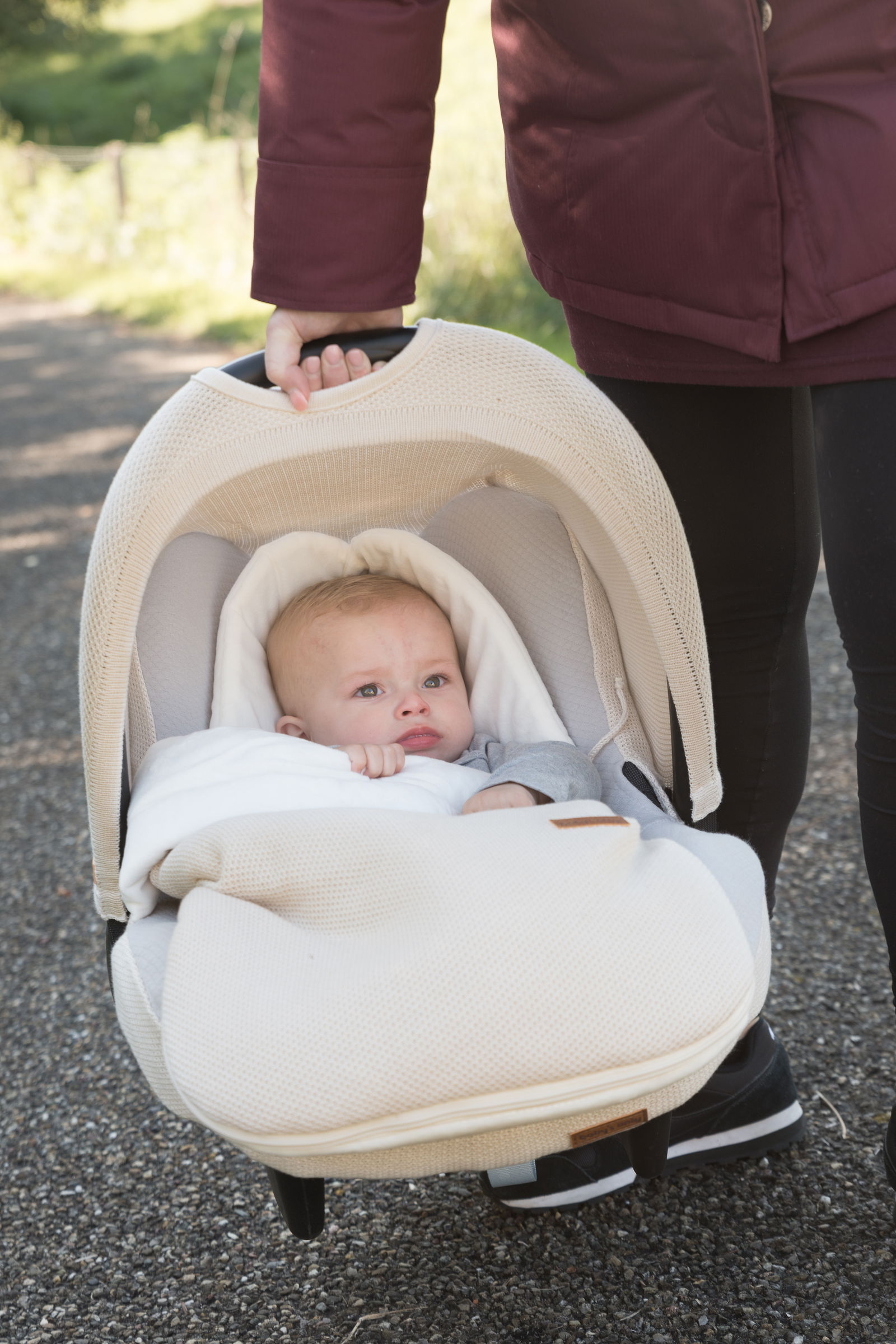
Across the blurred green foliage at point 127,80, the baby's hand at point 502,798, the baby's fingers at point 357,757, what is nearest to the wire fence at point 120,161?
the blurred green foliage at point 127,80

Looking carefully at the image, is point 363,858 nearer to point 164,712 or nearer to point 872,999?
point 164,712

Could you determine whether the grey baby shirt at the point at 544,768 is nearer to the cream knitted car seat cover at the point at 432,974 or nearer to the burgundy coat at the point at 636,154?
the cream knitted car seat cover at the point at 432,974

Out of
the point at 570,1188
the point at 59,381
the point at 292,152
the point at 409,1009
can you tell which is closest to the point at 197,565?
the point at 292,152

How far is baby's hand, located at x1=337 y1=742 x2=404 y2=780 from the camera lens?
1566 mm

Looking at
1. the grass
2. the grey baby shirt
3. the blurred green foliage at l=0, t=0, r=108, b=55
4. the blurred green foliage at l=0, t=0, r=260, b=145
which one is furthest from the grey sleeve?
the blurred green foliage at l=0, t=0, r=108, b=55

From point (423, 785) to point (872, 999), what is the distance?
0.94 meters

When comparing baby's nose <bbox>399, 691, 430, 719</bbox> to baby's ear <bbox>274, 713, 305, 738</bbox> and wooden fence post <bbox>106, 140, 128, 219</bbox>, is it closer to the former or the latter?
baby's ear <bbox>274, 713, 305, 738</bbox>

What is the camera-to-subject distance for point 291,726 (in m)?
1.74

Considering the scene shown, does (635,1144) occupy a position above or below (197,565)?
below

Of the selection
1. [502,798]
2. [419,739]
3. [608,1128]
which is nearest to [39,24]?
[419,739]

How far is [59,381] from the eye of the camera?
26.0ft

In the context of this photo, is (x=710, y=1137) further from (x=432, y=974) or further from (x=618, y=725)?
(x=432, y=974)

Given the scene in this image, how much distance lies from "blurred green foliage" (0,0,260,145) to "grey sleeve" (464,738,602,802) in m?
21.4

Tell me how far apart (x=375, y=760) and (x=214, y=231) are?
10.1 meters
